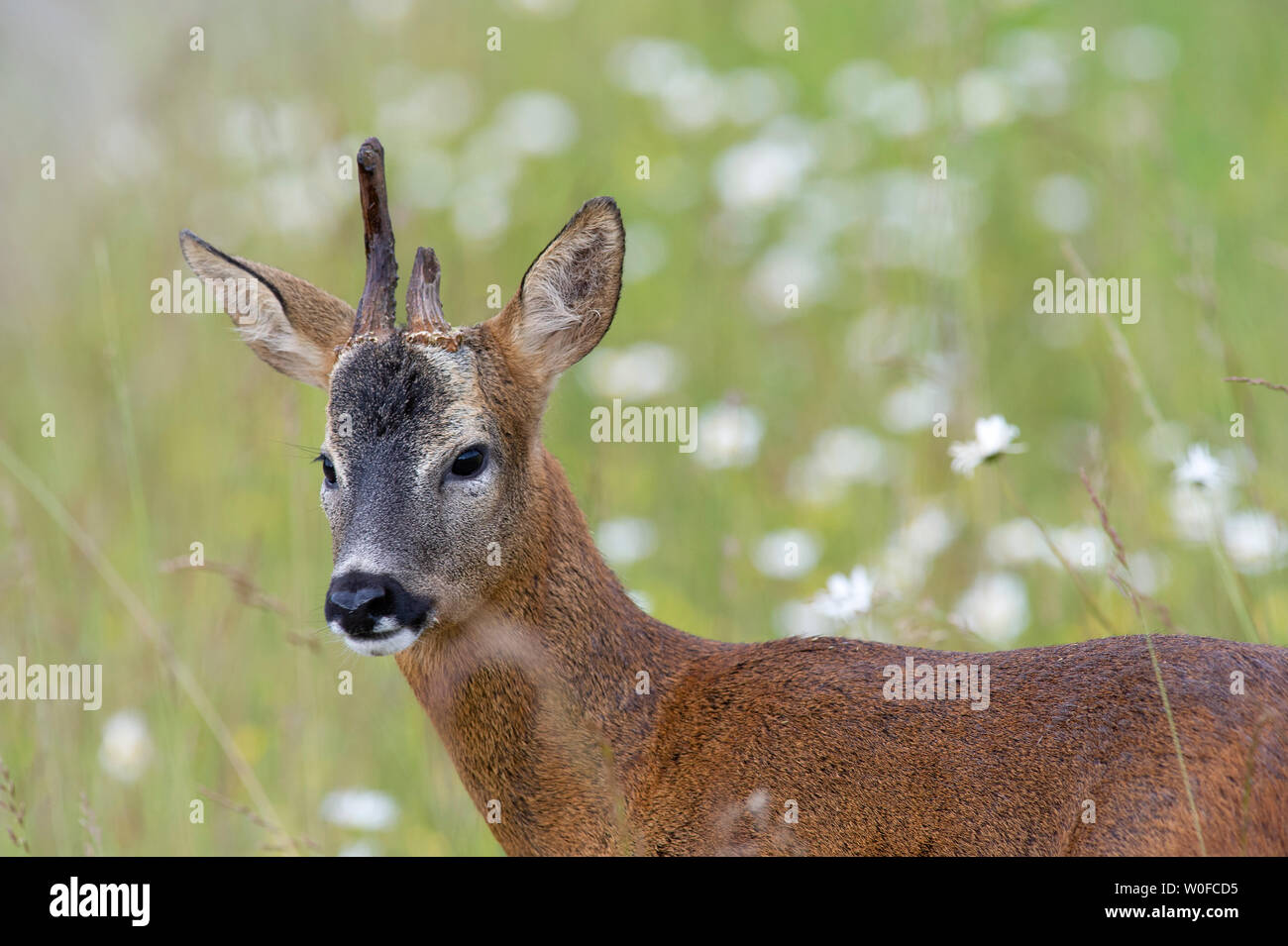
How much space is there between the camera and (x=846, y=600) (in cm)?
589

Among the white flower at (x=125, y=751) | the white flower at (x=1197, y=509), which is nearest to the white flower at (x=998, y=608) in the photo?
the white flower at (x=1197, y=509)

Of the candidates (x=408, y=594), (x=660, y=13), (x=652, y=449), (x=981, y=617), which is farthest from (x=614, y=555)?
(x=660, y=13)

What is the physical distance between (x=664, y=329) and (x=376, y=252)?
5720 mm

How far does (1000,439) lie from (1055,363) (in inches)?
217

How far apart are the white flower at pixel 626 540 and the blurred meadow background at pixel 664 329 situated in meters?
0.02

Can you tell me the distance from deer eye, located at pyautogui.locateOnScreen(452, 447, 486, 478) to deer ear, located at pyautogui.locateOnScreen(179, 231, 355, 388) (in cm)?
77

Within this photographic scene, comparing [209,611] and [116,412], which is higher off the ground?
[116,412]

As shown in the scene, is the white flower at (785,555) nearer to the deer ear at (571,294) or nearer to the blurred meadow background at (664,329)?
the blurred meadow background at (664,329)

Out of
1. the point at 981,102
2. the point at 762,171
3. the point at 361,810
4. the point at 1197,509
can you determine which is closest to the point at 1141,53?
the point at 981,102

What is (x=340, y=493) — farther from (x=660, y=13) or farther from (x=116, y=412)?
(x=660, y=13)

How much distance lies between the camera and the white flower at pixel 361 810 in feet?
22.3
